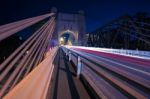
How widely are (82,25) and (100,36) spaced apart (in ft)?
116

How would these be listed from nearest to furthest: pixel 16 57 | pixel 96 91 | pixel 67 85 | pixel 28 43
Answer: pixel 16 57 < pixel 28 43 < pixel 96 91 < pixel 67 85

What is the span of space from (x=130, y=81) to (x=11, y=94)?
312cm

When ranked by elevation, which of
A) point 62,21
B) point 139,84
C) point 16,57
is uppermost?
point 62,21

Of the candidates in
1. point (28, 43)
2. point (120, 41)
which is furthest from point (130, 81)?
point (120, 41)

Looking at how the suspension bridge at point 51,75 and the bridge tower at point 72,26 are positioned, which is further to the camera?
the bridge tower at point 72,26

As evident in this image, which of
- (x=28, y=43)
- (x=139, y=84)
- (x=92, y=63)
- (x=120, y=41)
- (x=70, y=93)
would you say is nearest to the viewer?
(x=28, y=43)

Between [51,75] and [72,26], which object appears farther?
[72,26]

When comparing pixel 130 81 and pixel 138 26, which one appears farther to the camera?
pixel 138 26

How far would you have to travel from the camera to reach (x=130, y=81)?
4703 millimetres

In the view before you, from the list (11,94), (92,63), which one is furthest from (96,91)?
(11,94)

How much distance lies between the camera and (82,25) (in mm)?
107750

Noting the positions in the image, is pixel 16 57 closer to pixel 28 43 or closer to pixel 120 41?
pixel 28 43

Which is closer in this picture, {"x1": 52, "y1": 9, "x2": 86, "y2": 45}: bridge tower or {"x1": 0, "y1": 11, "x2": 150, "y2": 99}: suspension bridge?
{"x1": 0, "y1": 11, "x2": 150, "y2": 99}: suspension bridge

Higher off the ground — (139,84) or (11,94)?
(11,94)
